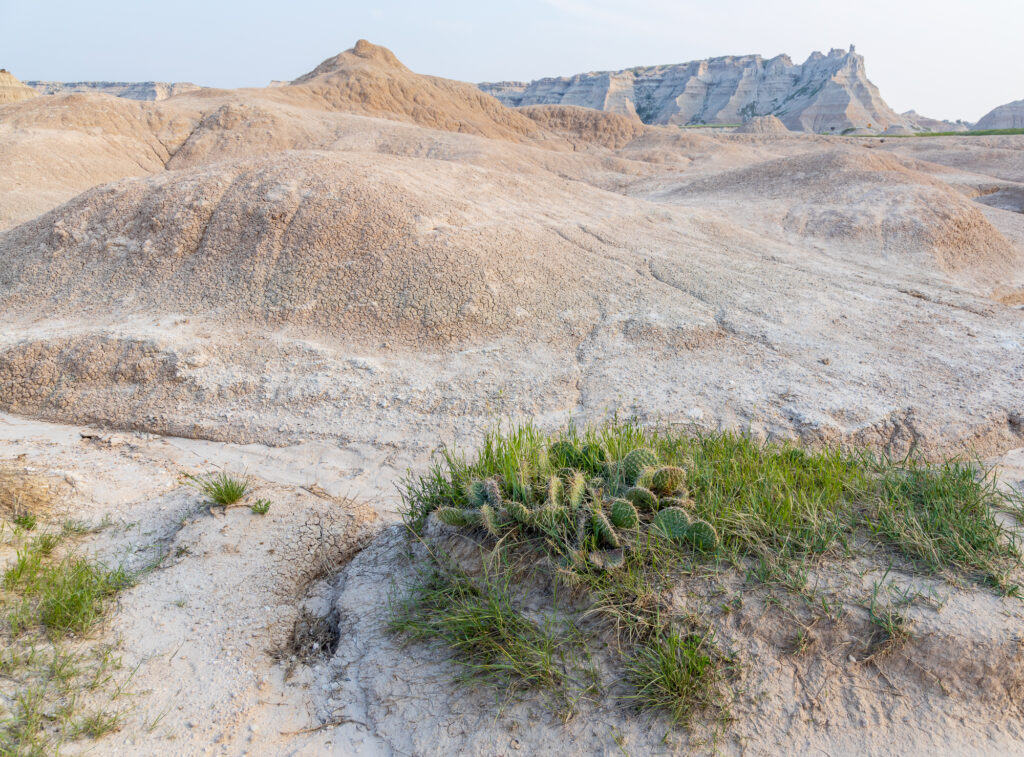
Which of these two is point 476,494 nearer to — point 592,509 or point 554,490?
point 554,490

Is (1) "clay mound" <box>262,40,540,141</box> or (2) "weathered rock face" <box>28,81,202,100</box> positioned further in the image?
(2) "weathered rock face" <box>28,81,202,100</box>

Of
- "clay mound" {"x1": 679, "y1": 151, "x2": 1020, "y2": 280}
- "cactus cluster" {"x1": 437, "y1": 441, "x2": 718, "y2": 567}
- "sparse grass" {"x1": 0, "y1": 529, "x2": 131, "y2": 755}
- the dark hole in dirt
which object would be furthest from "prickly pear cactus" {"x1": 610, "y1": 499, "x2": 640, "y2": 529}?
"clay mound" {"x1": 679, "y1": 151, "x2": 1020, "y2": 280}

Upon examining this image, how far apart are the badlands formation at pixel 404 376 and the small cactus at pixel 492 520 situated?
1.64 ft

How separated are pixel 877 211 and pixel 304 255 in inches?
358

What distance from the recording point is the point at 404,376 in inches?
197

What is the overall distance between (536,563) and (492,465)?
555 millimetres

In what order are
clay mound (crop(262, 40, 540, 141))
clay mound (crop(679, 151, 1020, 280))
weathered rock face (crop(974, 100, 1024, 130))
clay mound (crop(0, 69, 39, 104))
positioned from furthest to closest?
weathered rock face (crop(974, 100, 1024, 130)) < clay mound (crop(262, 40, 540, 141)) < clay mound (crop(0, 69, 39, 104)) < clay mound (crop(679, 151, 1020, 280))

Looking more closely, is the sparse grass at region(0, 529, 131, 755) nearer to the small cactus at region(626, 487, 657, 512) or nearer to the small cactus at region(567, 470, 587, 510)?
the small cactus at region(567, 470, 587, 510)

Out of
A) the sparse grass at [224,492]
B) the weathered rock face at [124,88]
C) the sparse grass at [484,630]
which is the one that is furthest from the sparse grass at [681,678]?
the weathered rock face at [124,88]

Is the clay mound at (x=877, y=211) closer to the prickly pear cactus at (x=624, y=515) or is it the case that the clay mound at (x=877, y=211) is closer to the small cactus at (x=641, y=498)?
the small cactus at (x=641, y=498)

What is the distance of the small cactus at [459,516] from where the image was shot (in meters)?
2.58

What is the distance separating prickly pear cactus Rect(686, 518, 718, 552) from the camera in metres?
2.37

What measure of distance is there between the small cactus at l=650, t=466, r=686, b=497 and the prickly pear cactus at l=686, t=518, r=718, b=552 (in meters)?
0.19

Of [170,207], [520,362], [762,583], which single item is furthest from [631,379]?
[170,207]
